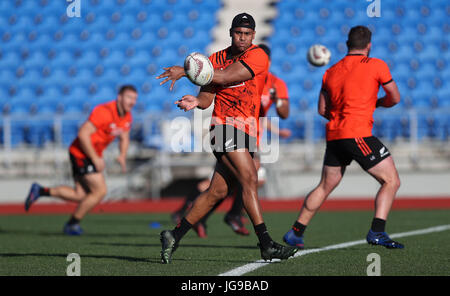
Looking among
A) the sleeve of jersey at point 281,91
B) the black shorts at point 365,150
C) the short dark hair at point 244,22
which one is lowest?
the black shorts at point 365,150

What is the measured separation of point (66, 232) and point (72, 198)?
78cm

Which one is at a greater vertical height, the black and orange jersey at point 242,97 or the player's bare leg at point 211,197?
the black and orange jersey at point 242,97

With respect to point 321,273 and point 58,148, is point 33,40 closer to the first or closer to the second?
point 58,148

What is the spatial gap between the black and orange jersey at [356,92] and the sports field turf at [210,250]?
1165 mm

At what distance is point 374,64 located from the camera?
6832 millimetres

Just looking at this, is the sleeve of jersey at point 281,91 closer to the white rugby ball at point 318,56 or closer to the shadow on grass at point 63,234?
the white rugby ball at point 318,56

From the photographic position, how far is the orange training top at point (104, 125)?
978 cm

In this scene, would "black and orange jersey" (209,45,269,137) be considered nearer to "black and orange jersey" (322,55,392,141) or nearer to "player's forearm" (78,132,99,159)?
→ "black and orange jersey" (322,55,392,141)

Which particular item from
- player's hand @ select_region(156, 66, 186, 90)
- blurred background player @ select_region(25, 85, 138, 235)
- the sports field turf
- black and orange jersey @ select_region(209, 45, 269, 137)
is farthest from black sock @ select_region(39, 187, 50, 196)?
player's hand @ select_region(156, 66, 186, 90)

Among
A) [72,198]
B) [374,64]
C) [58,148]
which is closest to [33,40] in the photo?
[58,148]

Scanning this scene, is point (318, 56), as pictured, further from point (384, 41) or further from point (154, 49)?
point (154, 49)

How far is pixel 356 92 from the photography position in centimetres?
688

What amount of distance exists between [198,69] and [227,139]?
2.26 feet
